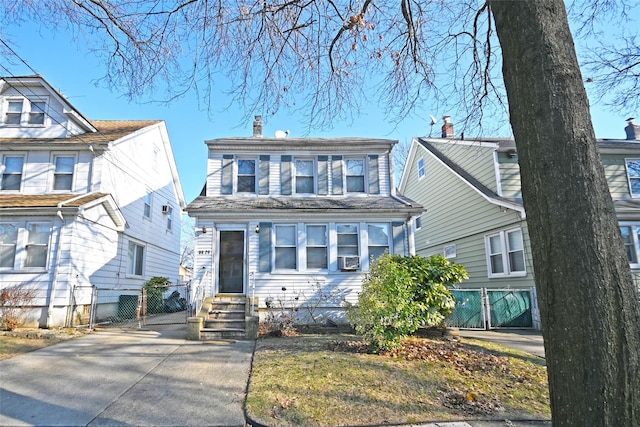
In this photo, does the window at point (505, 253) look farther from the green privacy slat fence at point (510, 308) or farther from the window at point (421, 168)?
the window at point (421, 168)

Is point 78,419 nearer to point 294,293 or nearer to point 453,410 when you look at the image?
point 453,410

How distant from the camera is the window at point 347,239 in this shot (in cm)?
1138

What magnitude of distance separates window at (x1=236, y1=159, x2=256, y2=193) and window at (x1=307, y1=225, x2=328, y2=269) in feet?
8.15

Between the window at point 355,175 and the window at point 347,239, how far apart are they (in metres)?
1.49

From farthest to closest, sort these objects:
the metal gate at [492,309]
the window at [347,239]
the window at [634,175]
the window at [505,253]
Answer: the window at [634,175] → the window at [505,253] → the window at [347,239] → the metal gate at [492,309]

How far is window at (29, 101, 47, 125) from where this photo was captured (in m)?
13.0

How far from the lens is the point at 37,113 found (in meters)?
13.0

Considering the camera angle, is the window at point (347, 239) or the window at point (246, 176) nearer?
the window at point (347, 239)

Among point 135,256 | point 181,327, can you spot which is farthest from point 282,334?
point 135,256

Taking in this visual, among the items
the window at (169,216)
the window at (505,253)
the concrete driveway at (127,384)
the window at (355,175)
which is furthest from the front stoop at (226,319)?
the window at (169,216)

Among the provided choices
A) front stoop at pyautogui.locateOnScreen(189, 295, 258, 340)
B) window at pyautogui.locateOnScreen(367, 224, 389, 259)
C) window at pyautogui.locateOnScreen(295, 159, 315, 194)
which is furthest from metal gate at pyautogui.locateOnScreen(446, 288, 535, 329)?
front stoop at pyautogui.locateOnScreen(189, 295, 258, 340)

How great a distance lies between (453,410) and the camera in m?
4.48

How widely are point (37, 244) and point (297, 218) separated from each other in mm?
7993

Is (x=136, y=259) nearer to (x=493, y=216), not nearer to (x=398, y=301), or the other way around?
(x=398, y=301)
